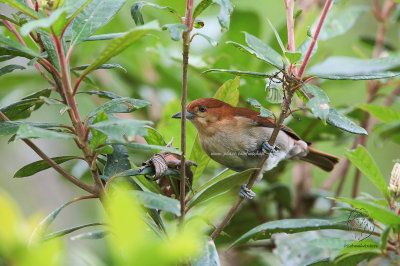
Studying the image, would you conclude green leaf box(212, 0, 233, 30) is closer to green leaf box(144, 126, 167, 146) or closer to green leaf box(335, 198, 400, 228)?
green leaf box(144, 126, 167, 146)

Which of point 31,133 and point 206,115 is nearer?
point 31,133

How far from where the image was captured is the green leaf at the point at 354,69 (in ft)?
5.55

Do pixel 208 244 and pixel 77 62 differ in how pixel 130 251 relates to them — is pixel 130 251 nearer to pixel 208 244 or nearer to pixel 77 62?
pixel 208 244

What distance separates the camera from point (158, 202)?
1.32 meters

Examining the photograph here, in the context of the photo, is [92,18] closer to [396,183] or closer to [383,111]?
[396,183]

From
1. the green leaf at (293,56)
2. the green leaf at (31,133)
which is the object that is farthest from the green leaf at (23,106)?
the green leaf at (293,56)

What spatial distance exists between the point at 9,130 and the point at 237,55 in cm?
194

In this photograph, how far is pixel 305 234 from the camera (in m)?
2.65

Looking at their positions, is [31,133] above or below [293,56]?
below

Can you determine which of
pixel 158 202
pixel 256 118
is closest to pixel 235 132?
pixel 256 118

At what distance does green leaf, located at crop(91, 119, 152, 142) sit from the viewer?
1.25 meters

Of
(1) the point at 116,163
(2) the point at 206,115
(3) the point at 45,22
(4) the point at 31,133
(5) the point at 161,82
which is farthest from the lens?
(5) the point at 161,82

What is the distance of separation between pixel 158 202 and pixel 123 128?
221 millimetres

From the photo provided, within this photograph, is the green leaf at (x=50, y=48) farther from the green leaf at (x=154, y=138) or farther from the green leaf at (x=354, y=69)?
the green leaf at (x=354, y=69)
